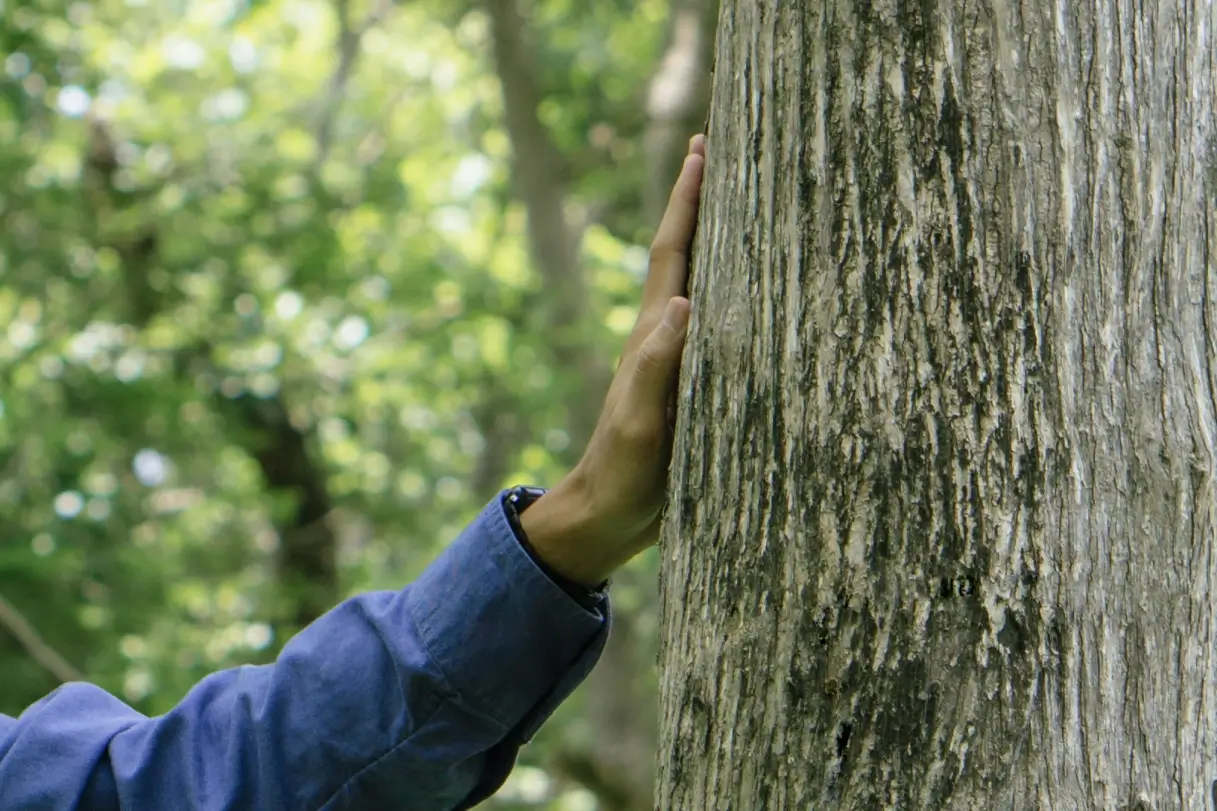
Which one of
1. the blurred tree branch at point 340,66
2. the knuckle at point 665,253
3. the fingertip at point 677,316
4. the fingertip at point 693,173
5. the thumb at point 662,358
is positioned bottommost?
the thumb at point 662,358

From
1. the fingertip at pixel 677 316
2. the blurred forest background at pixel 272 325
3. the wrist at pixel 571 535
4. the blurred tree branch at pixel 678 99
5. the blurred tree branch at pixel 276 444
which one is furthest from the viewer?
the blurred tree branch at pixel 276 444

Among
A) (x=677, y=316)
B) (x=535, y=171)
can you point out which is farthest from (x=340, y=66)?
(x=677, y=316)

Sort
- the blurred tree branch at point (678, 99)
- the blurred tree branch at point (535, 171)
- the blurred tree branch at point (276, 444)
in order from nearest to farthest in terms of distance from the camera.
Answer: the blurred tree branch at point (678, 99) < the blurred tree branch at point (535, 171) < the blurred tree branch at point (276, 444)

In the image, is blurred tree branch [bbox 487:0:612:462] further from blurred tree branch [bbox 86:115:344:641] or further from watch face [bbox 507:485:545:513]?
watch face [bbox 507:485:545:513]

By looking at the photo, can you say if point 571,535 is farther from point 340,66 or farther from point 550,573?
point 340,66

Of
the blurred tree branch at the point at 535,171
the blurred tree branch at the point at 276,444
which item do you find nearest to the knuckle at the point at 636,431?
the blurred tree branch at the point at 535,171

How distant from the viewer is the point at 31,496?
5836 mm

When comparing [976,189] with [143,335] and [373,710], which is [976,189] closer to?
[373,710]

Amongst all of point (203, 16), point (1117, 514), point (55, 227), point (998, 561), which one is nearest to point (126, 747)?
point (998, 561)

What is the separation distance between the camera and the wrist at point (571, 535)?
5.26ft

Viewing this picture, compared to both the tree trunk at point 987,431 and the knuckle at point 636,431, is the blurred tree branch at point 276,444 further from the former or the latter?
the tree trunk at point 987,431

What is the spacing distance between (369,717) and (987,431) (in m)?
0.91

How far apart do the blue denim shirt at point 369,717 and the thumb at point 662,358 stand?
292 mm

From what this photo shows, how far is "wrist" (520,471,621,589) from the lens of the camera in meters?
1.60
